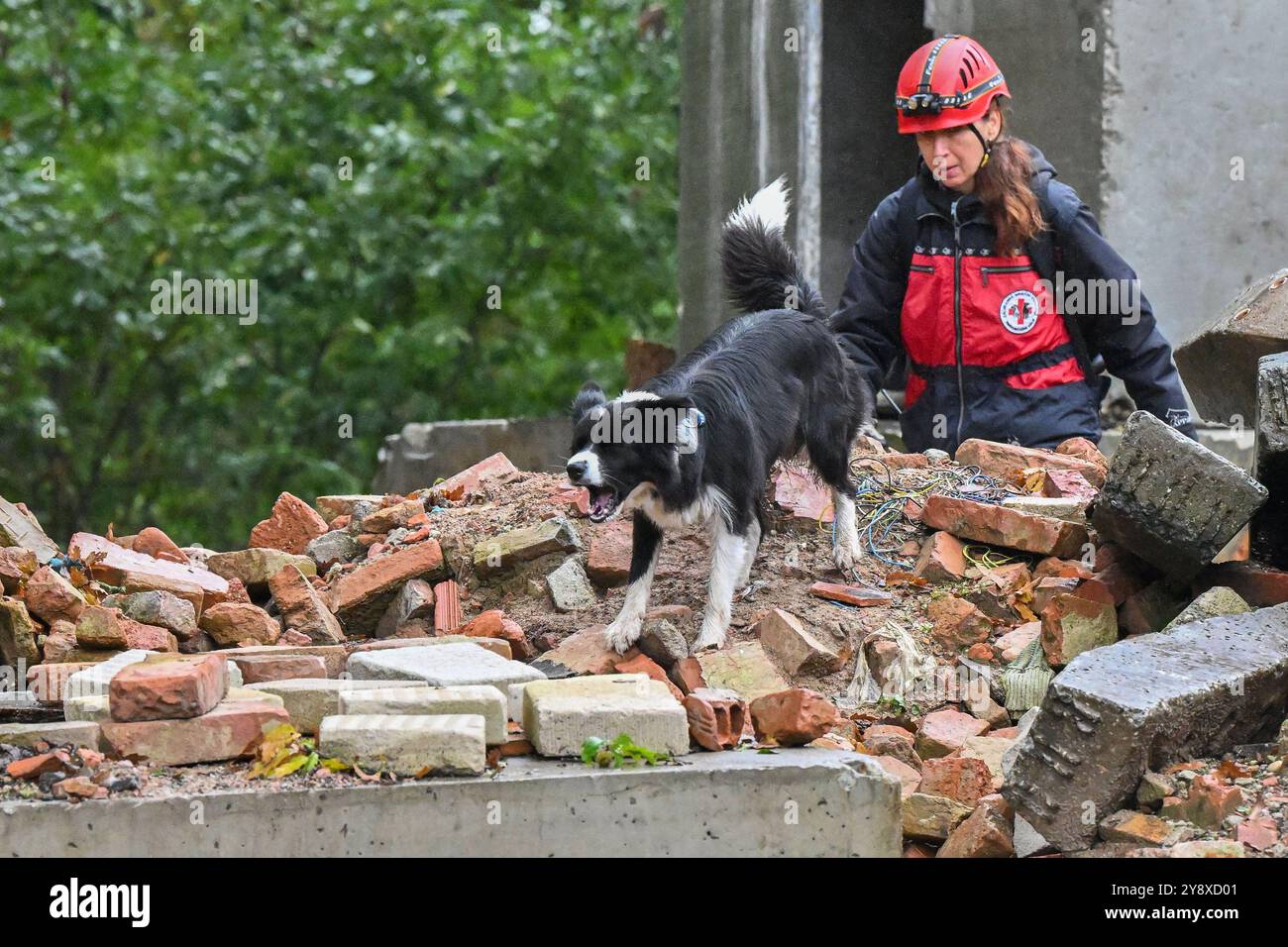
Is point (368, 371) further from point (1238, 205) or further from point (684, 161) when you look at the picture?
point (1238, 205)

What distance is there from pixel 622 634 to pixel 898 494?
1.56 m

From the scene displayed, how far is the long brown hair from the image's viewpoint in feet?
20.7

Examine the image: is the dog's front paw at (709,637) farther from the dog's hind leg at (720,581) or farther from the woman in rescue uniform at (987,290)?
the woman in rescue uniform at (987,290)

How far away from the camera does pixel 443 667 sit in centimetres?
464

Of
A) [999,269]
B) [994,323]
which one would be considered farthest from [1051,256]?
[994,323]

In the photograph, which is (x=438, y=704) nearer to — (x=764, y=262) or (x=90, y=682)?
(x=90, y=682)

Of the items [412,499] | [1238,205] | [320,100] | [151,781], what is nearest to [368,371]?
[320,100]

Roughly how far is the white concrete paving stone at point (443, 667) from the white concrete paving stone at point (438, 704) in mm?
215

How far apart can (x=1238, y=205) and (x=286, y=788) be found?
5898 mm

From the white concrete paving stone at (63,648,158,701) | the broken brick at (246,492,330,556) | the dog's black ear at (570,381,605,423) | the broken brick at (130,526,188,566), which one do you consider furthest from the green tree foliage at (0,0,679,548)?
the white concrete paving stone at (63,648,158,701)

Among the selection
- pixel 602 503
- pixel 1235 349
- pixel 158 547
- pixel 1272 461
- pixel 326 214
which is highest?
pixel 326 214

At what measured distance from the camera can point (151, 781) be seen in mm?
4031

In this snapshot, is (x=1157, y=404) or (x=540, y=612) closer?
(x=540, y=612)

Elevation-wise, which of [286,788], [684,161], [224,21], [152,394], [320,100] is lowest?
[286,788]
